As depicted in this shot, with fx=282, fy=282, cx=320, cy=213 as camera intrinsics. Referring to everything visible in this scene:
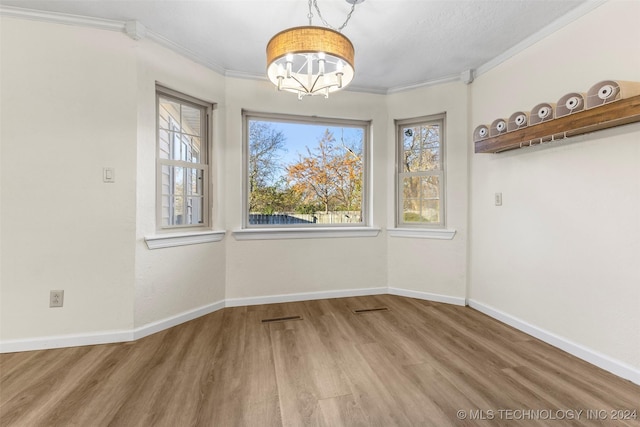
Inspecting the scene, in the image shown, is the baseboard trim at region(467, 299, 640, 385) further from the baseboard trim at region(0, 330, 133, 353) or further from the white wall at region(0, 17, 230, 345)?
the baseboard trim at region(0, 330, 133, 353)

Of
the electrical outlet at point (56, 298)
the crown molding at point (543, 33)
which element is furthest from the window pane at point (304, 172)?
the electrical outlet at point (56, 298)

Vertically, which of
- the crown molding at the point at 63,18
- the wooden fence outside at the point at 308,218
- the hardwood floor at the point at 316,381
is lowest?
the hardwood floor at the point at 316,381

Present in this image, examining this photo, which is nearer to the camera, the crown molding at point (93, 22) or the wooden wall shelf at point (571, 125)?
the wooden wall shelf at point (571, 125)

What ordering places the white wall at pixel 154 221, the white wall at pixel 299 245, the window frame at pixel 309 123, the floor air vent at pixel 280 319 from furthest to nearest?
the window frame at pixel 309 123 < the white wall at pixel 299 245 < the floor air vent at pixel 280 319 < the white wall at pixel 154 221

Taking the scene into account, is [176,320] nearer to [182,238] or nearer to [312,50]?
[182,238]

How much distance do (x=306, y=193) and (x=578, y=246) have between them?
251cm

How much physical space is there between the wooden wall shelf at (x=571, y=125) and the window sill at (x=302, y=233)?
4.98ft

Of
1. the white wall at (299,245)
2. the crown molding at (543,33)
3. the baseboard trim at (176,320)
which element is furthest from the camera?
the white wall at (299,245)

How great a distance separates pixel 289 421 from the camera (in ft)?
4.71

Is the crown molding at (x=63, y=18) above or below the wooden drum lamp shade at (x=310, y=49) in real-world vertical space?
above

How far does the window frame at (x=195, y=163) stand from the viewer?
255 centimetres

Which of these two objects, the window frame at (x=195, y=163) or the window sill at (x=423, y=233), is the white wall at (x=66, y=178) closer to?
the window frame at (x=195, y=163)

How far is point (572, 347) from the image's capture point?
2084 mm

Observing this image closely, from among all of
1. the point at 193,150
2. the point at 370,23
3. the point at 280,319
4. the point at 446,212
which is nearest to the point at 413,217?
the point at 446,212
